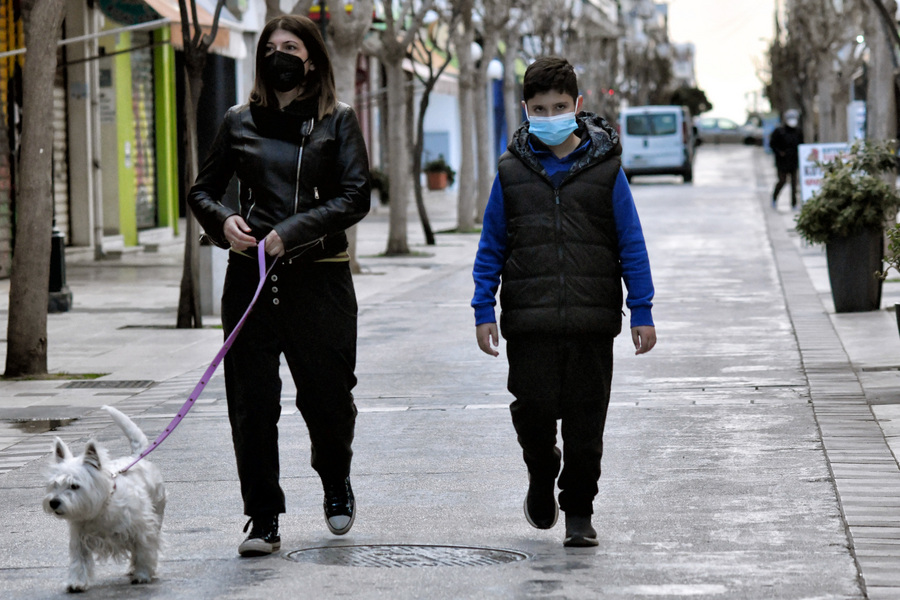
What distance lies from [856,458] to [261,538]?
9.80 feet

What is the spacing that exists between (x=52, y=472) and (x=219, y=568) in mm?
802

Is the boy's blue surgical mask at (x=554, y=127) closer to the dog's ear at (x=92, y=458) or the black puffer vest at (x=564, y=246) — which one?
the black puffer vest at (x=564, y=246)

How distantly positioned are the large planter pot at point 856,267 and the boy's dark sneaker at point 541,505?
8.44 meters

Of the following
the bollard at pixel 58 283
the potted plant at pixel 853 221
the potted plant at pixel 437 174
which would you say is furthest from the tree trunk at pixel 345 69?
the potted plant at pixel 437 174

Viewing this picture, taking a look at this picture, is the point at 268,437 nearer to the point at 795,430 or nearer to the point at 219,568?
the point at 219,568

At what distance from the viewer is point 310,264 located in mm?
5477

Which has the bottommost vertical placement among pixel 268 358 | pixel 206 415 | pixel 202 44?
pixel 206 415

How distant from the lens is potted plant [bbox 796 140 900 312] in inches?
525

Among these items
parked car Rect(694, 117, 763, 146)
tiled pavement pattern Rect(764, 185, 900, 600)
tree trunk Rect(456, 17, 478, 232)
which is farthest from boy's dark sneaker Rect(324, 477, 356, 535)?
parked car Rect(694, 117, 763, 146)

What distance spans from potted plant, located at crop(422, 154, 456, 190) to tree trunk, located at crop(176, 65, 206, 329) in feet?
109

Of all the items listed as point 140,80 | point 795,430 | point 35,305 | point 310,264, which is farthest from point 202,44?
point 140,80

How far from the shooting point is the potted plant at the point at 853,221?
43.8 feet

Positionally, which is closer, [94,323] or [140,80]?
[94,323]

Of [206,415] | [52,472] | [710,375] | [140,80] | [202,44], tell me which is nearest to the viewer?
[52,472]
